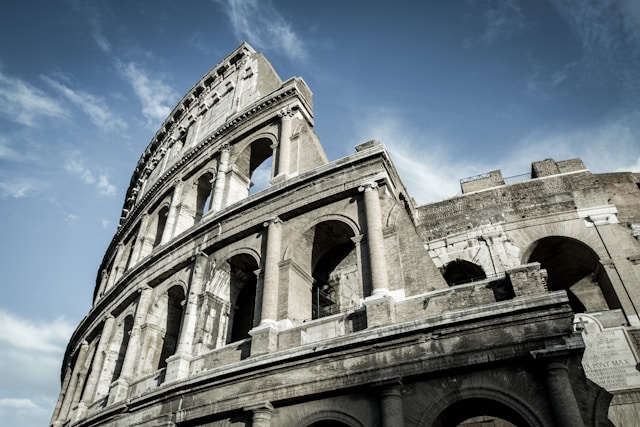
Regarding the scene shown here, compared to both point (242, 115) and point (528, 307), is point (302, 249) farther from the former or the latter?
point (242, 115)

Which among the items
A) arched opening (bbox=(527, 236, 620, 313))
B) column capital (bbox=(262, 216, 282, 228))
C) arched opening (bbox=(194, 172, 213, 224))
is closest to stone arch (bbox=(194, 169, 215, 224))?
arched opening (bbox=(194, 172, 213, 224))

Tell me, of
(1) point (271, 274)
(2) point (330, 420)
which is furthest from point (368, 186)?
(2) point (330, 420)

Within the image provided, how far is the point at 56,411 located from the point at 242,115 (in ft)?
41.2

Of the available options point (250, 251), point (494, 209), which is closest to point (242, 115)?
point (250, 251)

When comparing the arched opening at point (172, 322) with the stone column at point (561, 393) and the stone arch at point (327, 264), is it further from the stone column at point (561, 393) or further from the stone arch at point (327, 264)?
the stone column at point (561, 393)

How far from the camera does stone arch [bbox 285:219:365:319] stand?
1044cm

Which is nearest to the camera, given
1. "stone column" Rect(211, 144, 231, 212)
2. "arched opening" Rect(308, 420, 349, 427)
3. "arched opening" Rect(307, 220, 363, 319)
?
"arched opening" Rect(308, 420, 349, 427)

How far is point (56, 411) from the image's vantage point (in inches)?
655

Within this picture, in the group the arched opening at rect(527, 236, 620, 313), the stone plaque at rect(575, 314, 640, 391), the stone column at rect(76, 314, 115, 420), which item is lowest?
the stone plaque at rect(575, 314, 640, 391)

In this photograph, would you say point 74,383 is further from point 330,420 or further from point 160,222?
point 330,420

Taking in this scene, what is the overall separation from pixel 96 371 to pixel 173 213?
5.49 m

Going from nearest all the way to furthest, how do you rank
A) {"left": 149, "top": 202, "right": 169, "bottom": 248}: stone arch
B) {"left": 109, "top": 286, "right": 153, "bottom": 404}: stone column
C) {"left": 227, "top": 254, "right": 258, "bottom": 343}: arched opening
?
{"left": 109, "top": 286, "right": 153, "bottom": 404}: stone column
{"left": 227, "top": 254, "right": 258, "bottom": 343}: arched opening
{"left": 149, "top": 202, "right": 169, "bottom": 248}: stone arch

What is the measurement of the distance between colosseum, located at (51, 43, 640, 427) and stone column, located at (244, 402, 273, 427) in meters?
0.02

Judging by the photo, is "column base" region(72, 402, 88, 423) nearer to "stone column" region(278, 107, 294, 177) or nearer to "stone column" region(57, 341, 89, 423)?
"stone column" region(57, 341, 89, 423)
